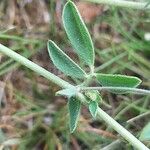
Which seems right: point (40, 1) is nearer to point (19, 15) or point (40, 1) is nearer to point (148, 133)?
point (19, 15)

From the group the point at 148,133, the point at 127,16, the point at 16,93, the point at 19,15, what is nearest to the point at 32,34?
the point at 19,15

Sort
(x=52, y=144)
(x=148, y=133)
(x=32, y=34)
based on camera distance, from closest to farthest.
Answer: (x=148, y=133)
(x=52, y=144)
(x=32, y=34)

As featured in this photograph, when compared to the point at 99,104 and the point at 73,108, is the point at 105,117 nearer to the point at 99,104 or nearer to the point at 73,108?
the point at 73,108

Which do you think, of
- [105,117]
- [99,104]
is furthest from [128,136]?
[99,104]

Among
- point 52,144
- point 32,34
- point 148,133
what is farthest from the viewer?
point 32,34

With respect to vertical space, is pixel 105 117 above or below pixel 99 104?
above

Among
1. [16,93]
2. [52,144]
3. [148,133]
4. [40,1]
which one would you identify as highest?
[40,1]

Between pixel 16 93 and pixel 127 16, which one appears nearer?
pixel 16 93
